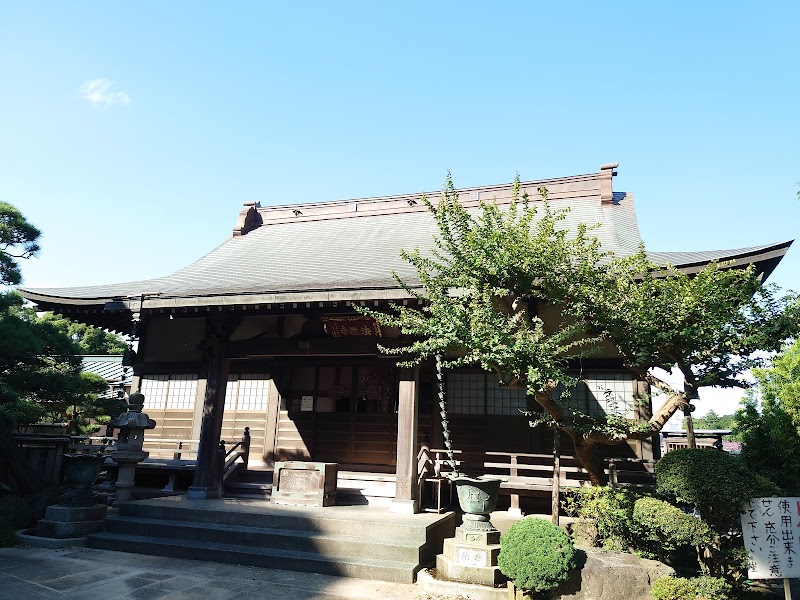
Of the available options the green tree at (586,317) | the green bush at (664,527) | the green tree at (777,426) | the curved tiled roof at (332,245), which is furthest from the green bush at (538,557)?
the curved tiled roof at (332,245)

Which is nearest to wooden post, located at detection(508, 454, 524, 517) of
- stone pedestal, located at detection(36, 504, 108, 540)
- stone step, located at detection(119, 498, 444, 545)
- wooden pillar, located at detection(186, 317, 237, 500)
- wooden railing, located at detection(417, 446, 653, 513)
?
wooden railing, located at detection(417, 446, 653, 513)

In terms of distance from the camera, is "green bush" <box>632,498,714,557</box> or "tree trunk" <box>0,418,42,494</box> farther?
"tree trunk" <box>0,418,42,494</box>

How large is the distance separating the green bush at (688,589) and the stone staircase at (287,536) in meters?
2.95

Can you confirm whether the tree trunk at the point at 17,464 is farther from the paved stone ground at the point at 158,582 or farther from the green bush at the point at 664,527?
the green bush at the point at 664,527

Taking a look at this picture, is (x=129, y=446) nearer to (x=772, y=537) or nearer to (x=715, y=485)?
(x=715, y=485)

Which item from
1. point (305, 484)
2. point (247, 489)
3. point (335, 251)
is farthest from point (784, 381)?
point (247, 489)

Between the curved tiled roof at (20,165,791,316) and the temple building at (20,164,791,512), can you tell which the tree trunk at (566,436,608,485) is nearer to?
the temple building at (20,164,791,512)

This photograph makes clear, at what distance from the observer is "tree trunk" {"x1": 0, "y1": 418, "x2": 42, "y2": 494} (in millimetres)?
10188

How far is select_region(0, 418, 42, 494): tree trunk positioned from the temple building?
8.57 feet

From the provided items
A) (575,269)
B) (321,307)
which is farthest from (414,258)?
(575,269)

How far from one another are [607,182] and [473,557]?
1078 centimetres

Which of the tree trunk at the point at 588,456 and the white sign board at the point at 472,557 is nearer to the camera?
the white sign board at the point at 472,557

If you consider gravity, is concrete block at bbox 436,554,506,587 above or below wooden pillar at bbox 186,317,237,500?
below

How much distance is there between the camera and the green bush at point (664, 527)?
6.19 meters
